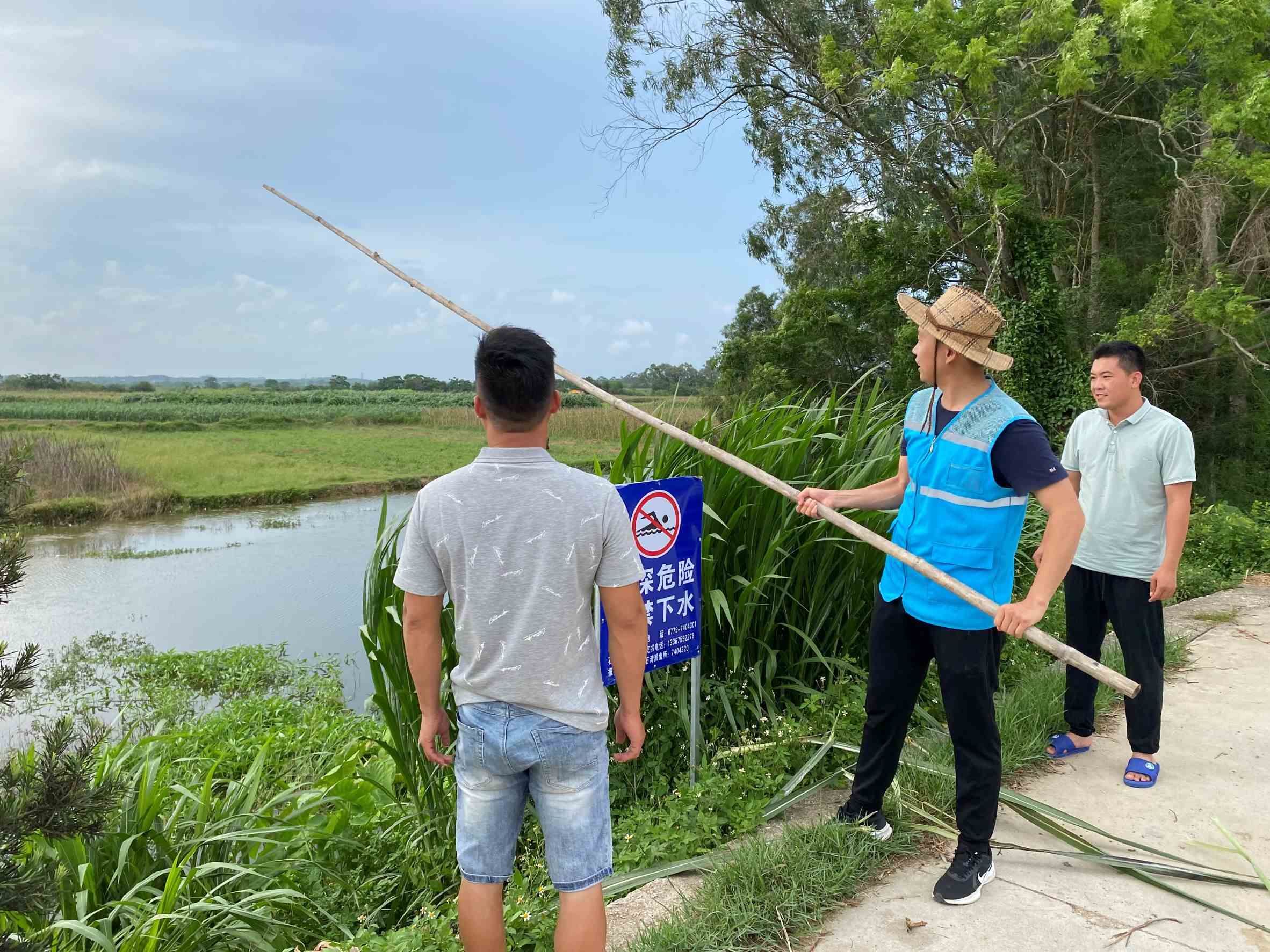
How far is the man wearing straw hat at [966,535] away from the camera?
2.35 m

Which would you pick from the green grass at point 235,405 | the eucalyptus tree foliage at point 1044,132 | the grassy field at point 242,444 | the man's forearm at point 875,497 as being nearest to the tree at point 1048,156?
the eucalyptus tree foliage at point 1044,132

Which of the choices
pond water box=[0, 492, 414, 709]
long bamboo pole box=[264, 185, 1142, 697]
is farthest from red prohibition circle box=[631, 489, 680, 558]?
pond water box=[0, 492, 414, 709]

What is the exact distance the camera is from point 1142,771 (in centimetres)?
331

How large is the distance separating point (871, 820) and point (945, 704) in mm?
544

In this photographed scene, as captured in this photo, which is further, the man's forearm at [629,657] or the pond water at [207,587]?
the pond water at [207,587]

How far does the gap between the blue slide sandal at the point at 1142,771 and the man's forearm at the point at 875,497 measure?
56.7 inches

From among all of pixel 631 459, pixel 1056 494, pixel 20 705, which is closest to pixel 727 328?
pixel 20 705

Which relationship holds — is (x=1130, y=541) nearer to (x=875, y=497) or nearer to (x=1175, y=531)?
(x=1175, y=531)

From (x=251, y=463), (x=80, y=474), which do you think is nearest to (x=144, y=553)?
(x=80, y=474)

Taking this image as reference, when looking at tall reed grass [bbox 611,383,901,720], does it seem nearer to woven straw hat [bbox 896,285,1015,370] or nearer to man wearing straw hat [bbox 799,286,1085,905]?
man wearing straw hat [bbox 799,286,1085,905]

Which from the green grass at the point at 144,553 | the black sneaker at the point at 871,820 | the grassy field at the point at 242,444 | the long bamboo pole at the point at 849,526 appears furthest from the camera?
the grassy field at the point at 242,444

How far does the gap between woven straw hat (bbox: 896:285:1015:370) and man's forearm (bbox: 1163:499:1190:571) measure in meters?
1.30

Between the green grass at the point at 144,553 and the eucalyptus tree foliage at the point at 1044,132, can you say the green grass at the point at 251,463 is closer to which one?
the green grass at the point at 144,553

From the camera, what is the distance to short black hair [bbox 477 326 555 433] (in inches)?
72.4
